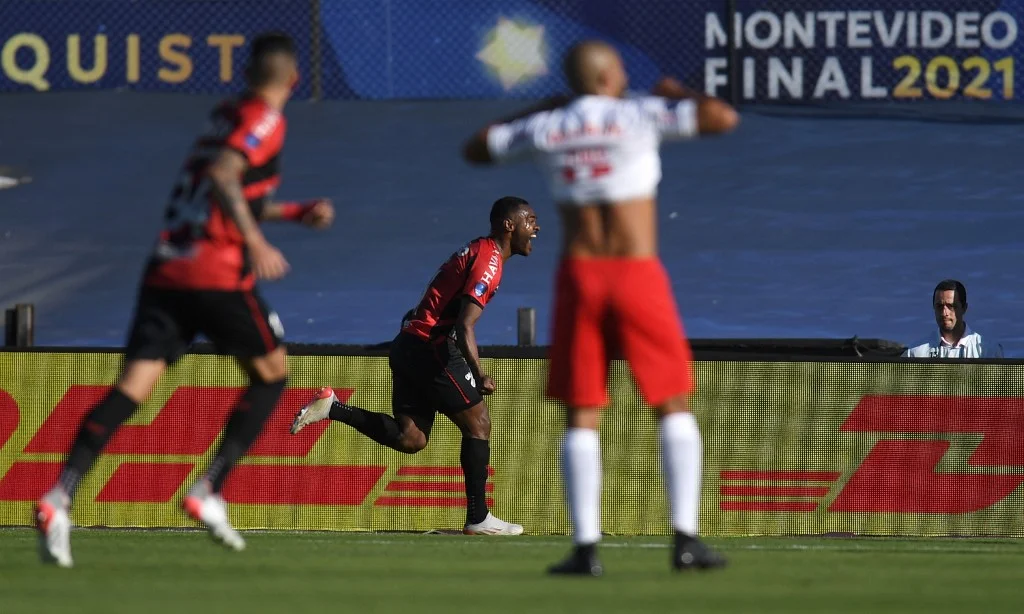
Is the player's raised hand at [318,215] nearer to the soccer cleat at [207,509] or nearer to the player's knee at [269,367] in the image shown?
the player's knee at [269,367]

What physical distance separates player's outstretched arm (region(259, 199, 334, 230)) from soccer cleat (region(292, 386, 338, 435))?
161 inches

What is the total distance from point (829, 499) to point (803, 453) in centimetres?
33

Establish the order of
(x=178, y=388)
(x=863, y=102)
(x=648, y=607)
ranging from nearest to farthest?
1. (x=648, y=607)
2. (x=178, y=388)
3. (x=863, y=102)

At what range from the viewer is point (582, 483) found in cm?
675

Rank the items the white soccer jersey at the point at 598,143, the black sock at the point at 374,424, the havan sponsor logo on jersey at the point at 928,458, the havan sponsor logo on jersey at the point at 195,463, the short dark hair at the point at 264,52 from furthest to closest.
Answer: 1. the havan sponsor logo on jersey at the point at 195,463
2. the havan sponsor logo on jersey at the point at 928,458
3. the black sock at the point at 374,424
4. the short dark hair at the point at 264,52
5. the white soccer jersey at the point at 598,143

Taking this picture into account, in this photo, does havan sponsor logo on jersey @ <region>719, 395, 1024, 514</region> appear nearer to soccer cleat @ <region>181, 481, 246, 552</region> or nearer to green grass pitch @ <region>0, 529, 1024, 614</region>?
green grass pitch @ <region>0, 529, 1024, 614</region>

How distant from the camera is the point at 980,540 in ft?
37.1

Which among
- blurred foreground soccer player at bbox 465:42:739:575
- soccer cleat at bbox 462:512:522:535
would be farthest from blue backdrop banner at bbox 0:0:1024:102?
blurred foreground soccer player at bbox 465:42:739:575

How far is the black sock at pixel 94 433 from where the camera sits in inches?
286

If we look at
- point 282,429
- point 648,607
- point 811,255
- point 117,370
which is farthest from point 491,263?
point 811,255

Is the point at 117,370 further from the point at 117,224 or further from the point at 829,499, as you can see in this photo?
the point at 117,224

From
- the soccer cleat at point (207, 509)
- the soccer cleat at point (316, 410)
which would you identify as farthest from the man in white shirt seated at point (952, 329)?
the soccer cleat at point (207, 509)

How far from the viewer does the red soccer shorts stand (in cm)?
670

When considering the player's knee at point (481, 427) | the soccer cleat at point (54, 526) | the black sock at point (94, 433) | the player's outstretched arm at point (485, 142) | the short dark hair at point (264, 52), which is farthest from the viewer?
the player's knee at point (481, 427)
